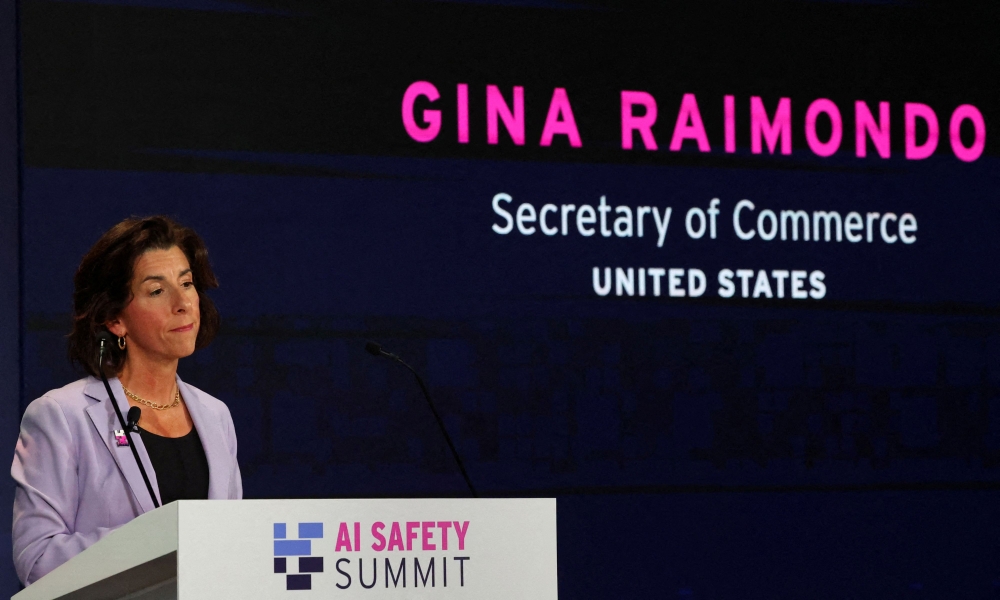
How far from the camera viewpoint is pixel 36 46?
13.0 feet

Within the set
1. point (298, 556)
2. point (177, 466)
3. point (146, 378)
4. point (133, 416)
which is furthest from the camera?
point (146, 378)

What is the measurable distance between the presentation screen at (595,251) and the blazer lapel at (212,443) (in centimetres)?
109

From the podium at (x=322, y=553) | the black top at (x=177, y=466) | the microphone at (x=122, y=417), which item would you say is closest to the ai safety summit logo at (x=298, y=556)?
the podium at (x=322, y=553)

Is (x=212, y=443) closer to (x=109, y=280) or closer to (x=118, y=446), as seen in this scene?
(x=118, y=446)

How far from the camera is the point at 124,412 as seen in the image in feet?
9.04

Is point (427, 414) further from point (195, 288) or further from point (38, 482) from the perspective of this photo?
point (38, 482)

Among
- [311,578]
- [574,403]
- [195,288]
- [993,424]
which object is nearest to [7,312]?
[195,288]

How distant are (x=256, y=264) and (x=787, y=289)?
1.69 metres

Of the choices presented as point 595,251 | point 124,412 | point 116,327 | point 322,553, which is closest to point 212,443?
point 124,412

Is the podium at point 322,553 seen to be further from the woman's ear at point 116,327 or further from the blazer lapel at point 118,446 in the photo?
the woman's ear at point 116,327

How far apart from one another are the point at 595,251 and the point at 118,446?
2.02 meters

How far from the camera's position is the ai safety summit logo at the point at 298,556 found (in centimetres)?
184

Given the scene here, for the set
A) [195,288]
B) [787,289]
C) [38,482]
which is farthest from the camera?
[787,289]

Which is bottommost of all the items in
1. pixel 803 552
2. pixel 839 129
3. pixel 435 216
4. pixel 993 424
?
pixel 803 552
